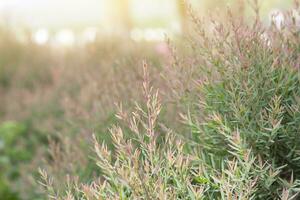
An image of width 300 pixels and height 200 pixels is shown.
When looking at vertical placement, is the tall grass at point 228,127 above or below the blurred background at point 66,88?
above

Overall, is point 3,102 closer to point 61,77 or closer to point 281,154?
point 61,77

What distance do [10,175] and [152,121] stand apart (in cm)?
346

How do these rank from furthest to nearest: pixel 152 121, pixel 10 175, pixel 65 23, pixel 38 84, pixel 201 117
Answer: pixel 65 23, pixel 38 84, pixel 10 175, pixel 201 117, pixel 152 121

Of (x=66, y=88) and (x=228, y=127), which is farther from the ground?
(x=228, y=127)

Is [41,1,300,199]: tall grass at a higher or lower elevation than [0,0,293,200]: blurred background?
higher

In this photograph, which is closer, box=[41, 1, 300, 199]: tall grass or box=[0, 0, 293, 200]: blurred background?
box=[41, 1, 300, 199]: tall grass

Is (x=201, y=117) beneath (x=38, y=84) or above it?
above

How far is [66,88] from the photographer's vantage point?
20.4 ft

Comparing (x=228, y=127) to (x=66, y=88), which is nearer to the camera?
(x=228, y=127)

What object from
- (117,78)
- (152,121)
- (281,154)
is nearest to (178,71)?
(281,154)

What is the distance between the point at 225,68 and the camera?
2697mm

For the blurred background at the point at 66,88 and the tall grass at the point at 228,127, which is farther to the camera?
the blurred background at the point at 66,88

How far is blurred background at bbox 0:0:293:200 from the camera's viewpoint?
11.6 ft

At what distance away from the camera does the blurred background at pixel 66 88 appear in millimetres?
3533
